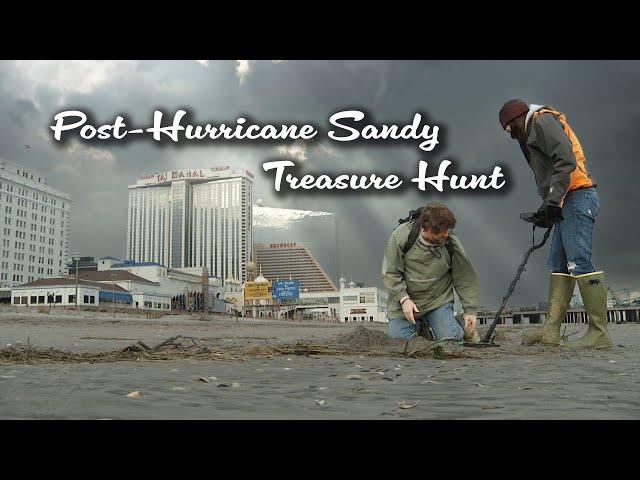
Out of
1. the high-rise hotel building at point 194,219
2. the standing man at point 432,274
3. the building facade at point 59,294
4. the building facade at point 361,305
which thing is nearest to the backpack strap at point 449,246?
the standing man at point 432,274

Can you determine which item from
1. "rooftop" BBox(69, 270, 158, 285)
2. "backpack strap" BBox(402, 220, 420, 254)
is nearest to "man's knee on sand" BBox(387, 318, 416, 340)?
"backpack strap" BBox(402, 220, 420, 254)

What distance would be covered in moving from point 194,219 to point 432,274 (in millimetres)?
64454

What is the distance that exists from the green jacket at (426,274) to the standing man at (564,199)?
0.88 metres

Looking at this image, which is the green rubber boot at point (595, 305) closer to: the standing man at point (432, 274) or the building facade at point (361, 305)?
the standing man at point (432, 274)

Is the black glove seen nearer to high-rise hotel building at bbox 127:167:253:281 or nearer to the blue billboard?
high-rise hotel building at bbox 127:167:253:281

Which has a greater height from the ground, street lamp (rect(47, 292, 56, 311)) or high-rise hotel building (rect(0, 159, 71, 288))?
high-rise hotel building (rect(0, 159, 71, 288))

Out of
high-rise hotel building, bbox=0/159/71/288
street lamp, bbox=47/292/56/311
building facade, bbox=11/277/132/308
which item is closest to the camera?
street lamp, bbox=47/292/56/311

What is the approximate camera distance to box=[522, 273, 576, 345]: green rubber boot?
19.5 ft

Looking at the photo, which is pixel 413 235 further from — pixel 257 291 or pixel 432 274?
pixel 257 291

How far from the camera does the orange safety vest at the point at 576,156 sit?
18.1 feet

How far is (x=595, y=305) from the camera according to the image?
5570 millimetres

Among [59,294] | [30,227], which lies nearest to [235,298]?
[30,227]
